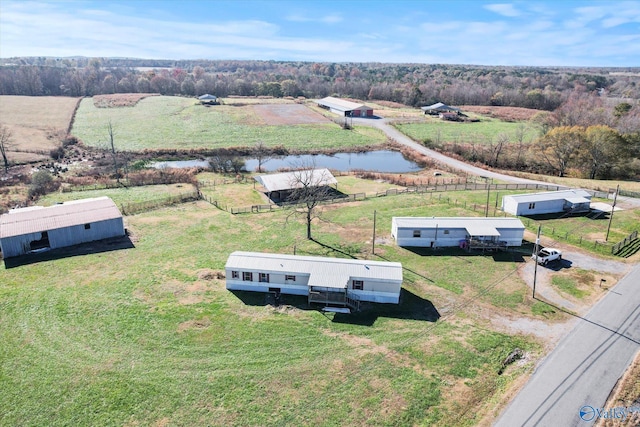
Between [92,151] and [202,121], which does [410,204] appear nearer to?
[92,151]

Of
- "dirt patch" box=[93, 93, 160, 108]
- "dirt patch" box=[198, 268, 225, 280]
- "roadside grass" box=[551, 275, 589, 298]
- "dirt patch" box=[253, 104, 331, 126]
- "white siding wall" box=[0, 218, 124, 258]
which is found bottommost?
"dirt patch" box=[198, 268, 225, 280]

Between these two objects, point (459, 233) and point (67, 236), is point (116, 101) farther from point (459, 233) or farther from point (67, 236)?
point (459, 233)

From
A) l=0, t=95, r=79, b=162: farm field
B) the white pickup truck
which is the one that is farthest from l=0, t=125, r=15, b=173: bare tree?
the white pickup truck

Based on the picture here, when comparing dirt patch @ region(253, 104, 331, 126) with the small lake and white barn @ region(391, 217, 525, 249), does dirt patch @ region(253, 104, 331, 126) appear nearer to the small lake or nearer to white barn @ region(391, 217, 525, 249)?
the small lake

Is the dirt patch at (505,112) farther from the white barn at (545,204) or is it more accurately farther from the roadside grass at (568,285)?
the roadside grass at (568,285)

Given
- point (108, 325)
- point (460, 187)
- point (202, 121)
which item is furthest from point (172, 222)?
point (202, 121)
